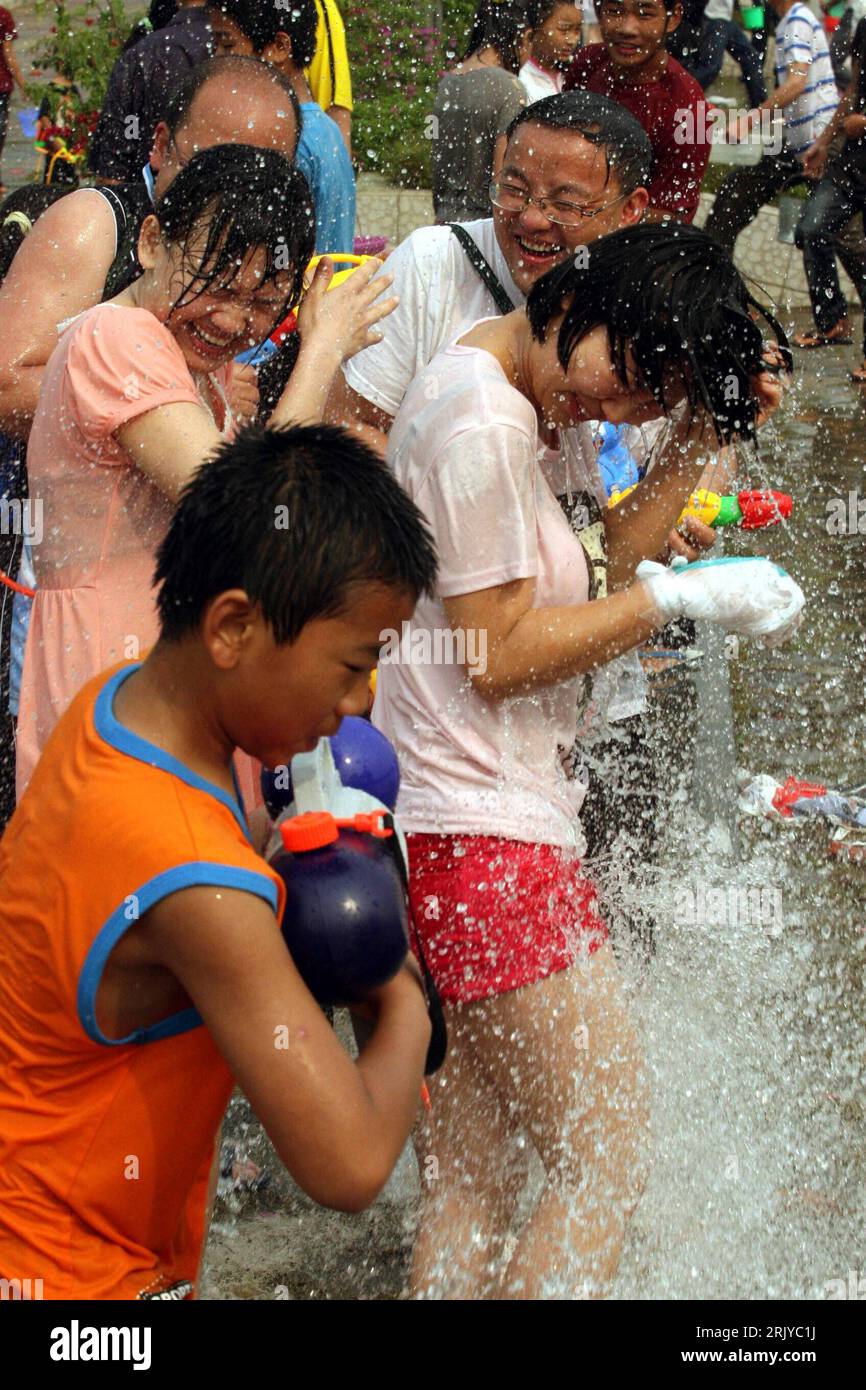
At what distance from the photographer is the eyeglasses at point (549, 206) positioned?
142 inches

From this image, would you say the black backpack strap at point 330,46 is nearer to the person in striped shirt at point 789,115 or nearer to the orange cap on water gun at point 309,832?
the orange cap on water gun at point 309,832

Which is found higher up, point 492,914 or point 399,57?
point 399,57

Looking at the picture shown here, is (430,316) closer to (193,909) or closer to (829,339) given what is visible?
(193,909)

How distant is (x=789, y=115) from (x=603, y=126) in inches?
294

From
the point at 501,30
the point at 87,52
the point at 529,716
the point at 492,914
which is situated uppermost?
the point at 501,30

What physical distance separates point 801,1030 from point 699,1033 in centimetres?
34

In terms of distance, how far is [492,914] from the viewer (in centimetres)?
270

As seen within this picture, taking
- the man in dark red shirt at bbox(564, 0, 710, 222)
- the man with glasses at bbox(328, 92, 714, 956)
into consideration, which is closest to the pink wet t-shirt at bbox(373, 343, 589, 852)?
the man with glasses at bbox(328, 92, 714, 956)

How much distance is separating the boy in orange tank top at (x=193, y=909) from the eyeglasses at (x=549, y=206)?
65.7 inches

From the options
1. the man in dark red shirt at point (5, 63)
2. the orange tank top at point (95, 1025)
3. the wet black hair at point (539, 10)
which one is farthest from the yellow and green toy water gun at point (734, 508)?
the man in dark red shirt at point (5, 63)

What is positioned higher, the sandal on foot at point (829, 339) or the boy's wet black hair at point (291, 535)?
the boy's wet black hair at point (291, 535)

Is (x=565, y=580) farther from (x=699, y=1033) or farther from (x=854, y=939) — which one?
(x=854, y=939)

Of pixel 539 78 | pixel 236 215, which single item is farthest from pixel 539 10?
pixel 236 215

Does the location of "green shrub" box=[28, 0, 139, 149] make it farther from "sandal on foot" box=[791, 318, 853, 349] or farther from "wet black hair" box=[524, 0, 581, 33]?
"sandal on foot" box=[791, 318, 853, 349]
